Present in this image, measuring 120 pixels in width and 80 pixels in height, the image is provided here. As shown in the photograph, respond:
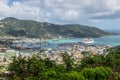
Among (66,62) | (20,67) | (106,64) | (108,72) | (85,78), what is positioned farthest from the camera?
(106,64)

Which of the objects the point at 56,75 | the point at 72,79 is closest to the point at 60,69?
the point at 56,75

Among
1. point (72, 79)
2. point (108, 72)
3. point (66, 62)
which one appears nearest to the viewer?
point (72, 79)

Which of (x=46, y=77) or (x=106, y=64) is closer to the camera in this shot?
(x=46, y=77)

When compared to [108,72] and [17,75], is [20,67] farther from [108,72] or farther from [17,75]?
[108,72]

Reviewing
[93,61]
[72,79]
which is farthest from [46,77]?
[93,61]

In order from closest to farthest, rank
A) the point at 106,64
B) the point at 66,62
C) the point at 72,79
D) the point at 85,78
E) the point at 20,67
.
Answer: the point at 72,79, the point at 85,78, the point at 20,67, the point at 66,62, the point at 106,64

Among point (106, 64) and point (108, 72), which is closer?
point (108, 72)

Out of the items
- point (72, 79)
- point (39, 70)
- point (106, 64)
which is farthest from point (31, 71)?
point (106, 64)

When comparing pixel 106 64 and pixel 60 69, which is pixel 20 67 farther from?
pixel 106 64

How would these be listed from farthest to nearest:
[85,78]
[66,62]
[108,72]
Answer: [66,62] → [108,72] → [85,78]
